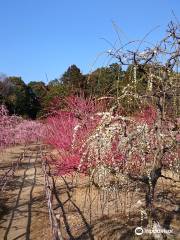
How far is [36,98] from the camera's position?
49.1 m

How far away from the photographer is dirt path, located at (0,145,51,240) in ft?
24.8

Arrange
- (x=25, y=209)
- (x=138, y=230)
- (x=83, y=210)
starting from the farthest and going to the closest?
1. (x=25, y=209)
2. (x=83, y=210)
3. (x=138, y=230)

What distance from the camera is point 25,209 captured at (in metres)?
9.54

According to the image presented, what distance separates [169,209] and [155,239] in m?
2.32

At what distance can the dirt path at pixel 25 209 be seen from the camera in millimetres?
7547

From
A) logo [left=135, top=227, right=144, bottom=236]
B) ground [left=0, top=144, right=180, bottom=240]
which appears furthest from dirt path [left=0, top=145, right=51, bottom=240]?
logo [left=135, top=227, right=144, bottom=236]

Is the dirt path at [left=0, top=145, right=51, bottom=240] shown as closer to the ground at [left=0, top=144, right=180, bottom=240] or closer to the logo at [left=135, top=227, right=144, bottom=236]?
the ground at [left=0, top=144, right=180, bottom=240]

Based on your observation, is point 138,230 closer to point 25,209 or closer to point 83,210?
point 83,210

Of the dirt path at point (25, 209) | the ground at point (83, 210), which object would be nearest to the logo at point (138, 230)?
the ground at point (83, 210)

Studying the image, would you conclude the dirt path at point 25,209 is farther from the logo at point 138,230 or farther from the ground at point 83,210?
the logo at point 138,230

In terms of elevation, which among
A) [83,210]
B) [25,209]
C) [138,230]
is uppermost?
[138,230]

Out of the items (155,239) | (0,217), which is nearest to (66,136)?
(0,217)

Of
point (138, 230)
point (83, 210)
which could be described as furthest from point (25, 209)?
point (138, 230)

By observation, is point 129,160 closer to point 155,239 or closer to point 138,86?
point 138,86
